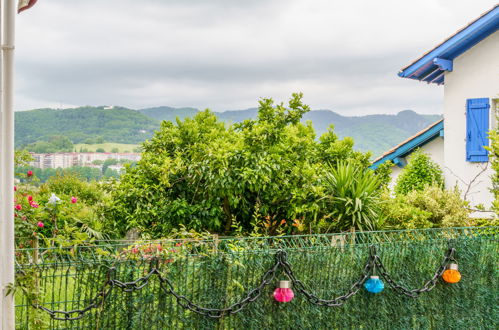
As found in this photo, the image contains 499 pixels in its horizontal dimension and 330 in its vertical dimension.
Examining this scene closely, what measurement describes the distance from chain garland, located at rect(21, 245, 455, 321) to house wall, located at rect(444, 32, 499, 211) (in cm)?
585

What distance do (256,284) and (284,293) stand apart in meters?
0.29

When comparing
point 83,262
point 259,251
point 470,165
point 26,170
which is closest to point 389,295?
point 259,251

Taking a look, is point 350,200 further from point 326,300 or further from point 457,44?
point 457,44

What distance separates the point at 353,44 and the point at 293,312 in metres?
12.6

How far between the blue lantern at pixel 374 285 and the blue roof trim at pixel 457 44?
25.9 ft

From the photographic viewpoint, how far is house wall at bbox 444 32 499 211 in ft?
38.6

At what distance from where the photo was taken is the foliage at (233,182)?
8070 millimetres

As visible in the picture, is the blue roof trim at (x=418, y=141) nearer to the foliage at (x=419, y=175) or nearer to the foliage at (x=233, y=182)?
the foliage at (x=419, y=175)

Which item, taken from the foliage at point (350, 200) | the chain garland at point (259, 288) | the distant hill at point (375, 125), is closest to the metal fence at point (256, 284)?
the chain garland at point (259, 288)

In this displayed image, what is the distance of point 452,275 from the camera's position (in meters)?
6.49

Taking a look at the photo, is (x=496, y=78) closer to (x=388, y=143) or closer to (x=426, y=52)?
(x=426, y=52)

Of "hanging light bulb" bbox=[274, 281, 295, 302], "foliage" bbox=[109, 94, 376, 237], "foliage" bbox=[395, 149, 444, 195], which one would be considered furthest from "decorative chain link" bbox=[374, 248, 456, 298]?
"foliage" bbox=[395, 149, 444, 195]

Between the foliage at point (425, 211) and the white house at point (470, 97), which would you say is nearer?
the foliage at point (425, 211)

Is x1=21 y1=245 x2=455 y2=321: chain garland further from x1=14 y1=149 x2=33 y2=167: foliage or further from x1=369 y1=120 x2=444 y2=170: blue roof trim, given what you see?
x1=369 y1=120 x2=444 y2=170: blue roof trim
